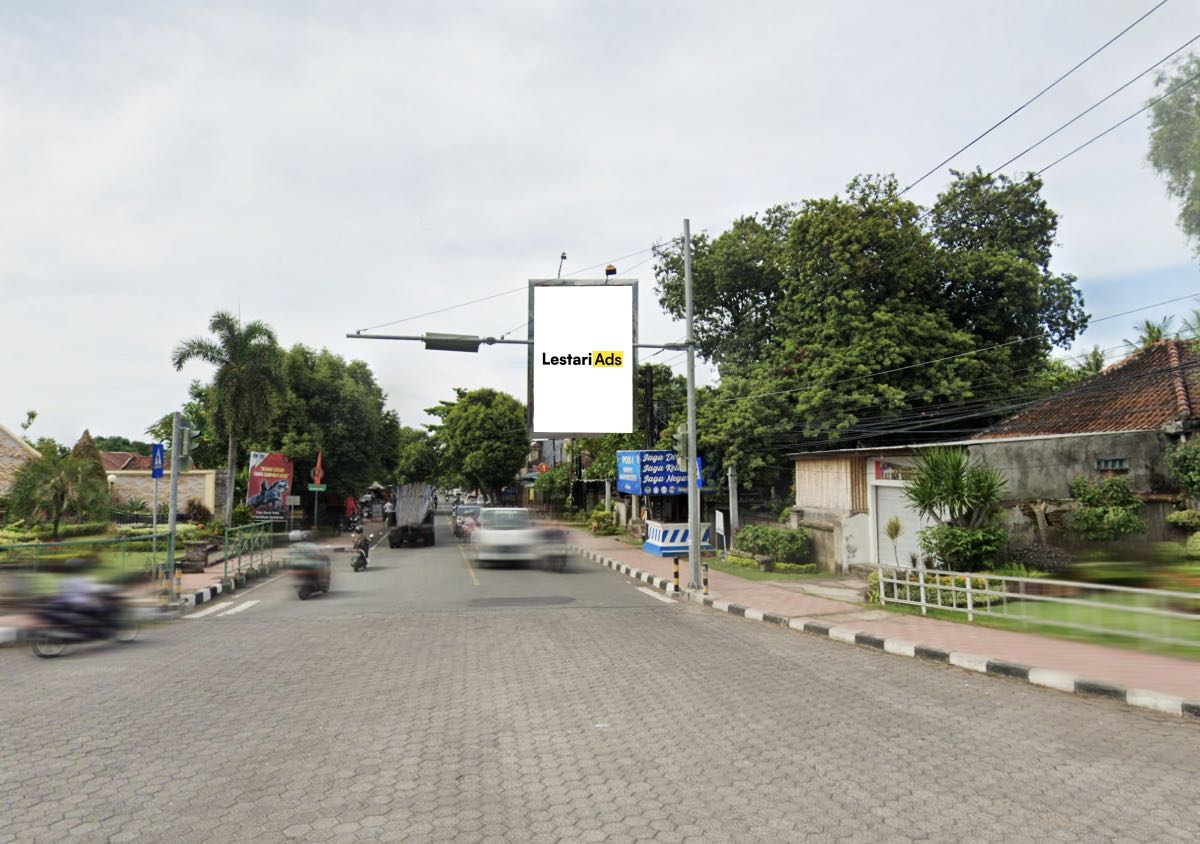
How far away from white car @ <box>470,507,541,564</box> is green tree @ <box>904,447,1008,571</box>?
11.5 meters

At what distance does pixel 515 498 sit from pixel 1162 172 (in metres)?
59.1

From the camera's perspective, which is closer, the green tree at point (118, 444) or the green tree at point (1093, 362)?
the green tree at point (1093, 362)

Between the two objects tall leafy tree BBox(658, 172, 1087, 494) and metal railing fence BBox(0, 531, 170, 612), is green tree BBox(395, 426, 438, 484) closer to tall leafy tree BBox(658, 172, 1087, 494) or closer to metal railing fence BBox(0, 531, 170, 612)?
tall leafy tree BBox(658, 172, 1087, 494)

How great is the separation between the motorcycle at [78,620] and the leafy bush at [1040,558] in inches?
555

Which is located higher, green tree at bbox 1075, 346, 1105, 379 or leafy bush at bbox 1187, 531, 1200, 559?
green tree at bbox 1075, 346, 1105, 379

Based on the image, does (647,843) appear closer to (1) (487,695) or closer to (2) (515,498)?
(1) (487,695)

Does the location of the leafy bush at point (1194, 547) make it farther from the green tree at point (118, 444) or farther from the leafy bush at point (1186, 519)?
the green tree at point (118, 444)

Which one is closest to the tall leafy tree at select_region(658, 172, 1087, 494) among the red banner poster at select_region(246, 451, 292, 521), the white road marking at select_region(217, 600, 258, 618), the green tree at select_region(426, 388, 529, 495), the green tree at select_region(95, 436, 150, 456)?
the white road marking at select_region(217, 600, 258, 618)

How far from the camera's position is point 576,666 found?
8.34m

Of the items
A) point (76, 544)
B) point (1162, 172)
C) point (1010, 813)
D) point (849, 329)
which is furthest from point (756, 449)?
point (1010, 813)

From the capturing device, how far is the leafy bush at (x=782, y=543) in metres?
20.2

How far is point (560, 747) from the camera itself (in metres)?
5.43

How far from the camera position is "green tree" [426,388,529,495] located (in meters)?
54.5

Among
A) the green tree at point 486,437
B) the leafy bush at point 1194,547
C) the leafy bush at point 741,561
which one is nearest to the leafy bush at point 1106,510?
the leafy bush at point 1194,547
